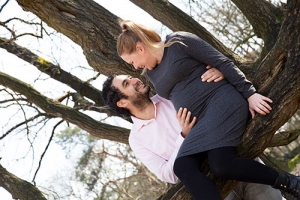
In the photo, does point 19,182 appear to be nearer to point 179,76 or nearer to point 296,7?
point 179,76

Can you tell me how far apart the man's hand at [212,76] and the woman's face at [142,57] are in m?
0.31

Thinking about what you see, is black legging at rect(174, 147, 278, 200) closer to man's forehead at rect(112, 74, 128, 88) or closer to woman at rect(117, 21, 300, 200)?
woman at rect(117, 21, 300, 200)

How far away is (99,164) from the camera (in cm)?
1205

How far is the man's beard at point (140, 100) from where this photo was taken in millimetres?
3365

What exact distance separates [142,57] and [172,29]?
229 centimetres

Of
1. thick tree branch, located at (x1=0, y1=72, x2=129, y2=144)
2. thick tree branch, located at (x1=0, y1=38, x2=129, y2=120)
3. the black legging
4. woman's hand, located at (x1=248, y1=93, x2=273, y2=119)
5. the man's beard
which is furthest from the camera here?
thick tree branch, located at (x1=0, y1=38, x2=129, y2=120)

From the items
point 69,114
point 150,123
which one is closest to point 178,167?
point 150,123

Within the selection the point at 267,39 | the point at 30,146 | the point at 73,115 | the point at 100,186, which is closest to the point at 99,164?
the point at 100,186

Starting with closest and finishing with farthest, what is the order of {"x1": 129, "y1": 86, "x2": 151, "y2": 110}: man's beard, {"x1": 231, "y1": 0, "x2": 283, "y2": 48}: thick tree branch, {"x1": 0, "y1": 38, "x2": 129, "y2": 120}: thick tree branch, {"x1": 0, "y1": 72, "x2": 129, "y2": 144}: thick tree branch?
{"x1": 129, "y1": 86, "x2": 151, "y2": 110}: man's beard < {"x1": 231, "y1": 0, "x2": 283, "y2": 48}: thick tree branch < {"x1": 0, "y1": 72, "x2": 129, "y2": 144}: thick tree branch < {"x1": 0, "y1": 38, "x2": 129, "y2": 120}: thick tree branch

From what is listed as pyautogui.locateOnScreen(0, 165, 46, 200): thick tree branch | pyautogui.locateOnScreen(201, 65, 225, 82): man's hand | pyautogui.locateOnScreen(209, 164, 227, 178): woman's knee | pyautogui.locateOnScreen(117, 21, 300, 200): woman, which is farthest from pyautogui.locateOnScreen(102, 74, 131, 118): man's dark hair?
pyautogui.locateOnScreen(0, 165, 46, 200): thick tree branch

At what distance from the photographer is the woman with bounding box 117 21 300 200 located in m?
2.92

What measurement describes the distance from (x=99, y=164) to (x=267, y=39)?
748cm

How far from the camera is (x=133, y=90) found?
3375 millimetres

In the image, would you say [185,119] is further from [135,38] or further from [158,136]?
[135,38]
